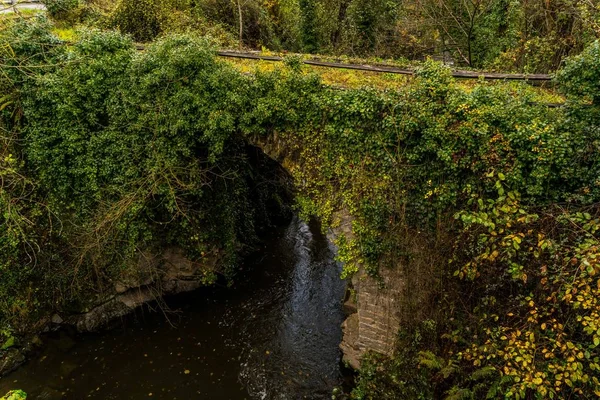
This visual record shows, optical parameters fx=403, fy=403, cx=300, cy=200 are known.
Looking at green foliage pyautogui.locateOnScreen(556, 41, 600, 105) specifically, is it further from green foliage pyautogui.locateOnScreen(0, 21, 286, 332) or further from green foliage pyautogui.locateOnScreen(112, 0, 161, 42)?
green foliage pyautogui.locateOnScreen(112, 0, 161, 42)

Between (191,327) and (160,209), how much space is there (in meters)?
3.31

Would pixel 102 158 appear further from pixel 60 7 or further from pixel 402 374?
pixel 402 374

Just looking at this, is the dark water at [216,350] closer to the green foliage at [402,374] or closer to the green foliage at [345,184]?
the green foliage at [402,374]

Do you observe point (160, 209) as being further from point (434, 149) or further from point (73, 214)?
point (434, 149)

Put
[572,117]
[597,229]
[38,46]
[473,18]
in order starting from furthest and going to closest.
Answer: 1. [473,18]
2. [38,46]
3. [572,117]
4. [597,229]

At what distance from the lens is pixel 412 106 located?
698cm

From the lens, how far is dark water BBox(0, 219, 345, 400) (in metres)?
9.17

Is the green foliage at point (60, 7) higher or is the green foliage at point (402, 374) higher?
the green foliage at point (60, 7)

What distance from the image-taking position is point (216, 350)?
1012 centimetres

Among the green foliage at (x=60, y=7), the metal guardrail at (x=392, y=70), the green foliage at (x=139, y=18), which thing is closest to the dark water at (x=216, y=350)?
the metal guardrail at (x=392, y=70)

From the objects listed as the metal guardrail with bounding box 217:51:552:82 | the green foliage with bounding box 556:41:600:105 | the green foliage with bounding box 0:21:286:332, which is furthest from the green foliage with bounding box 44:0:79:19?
the green foliage with bounding box 556:41:600:105

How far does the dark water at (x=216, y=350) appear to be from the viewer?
30.1 feet

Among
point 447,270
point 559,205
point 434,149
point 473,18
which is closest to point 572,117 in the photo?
point 559,205

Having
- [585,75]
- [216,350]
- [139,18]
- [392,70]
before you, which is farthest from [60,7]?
[585,75]
